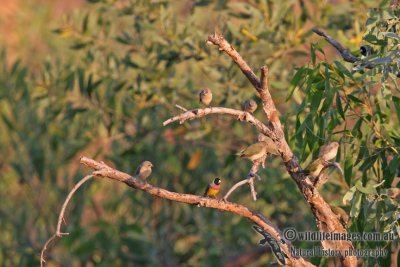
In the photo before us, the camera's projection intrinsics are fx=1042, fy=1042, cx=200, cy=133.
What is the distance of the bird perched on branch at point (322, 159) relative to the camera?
6.32 meters

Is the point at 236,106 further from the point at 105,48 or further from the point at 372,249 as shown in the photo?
the point at 372,249

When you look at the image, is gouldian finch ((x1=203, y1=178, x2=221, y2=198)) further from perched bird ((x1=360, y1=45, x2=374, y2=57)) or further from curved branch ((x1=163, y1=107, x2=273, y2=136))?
curved branch ((x1=163, y1=107, x2=273, y2=136))

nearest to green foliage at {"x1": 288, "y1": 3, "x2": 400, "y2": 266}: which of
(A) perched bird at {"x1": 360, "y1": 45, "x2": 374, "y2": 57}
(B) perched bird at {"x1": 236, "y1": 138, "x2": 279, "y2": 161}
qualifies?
(A) perched bird at {"x1": 360, "y1": 45, "x2": 374, "y2": 57}

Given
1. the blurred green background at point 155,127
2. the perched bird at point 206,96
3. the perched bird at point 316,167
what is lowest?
the blurred green background at point 155,127

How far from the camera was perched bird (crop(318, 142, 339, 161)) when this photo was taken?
22.2 feet

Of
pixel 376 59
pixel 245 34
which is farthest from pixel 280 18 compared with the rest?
pixel 376 59

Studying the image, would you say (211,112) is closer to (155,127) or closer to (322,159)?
(322,159)

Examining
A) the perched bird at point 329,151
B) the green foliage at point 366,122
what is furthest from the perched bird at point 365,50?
the perched bird at point 329,151

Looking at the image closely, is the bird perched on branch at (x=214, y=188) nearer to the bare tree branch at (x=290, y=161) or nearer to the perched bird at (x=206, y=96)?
the perched bird at (x=206, y=96)

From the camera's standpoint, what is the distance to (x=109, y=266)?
1225 cm

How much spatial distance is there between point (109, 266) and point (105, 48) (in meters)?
2.65

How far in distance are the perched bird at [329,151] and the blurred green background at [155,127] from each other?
64 cm

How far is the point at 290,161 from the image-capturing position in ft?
20.1

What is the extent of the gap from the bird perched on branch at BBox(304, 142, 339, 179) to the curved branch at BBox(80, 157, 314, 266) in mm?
419
